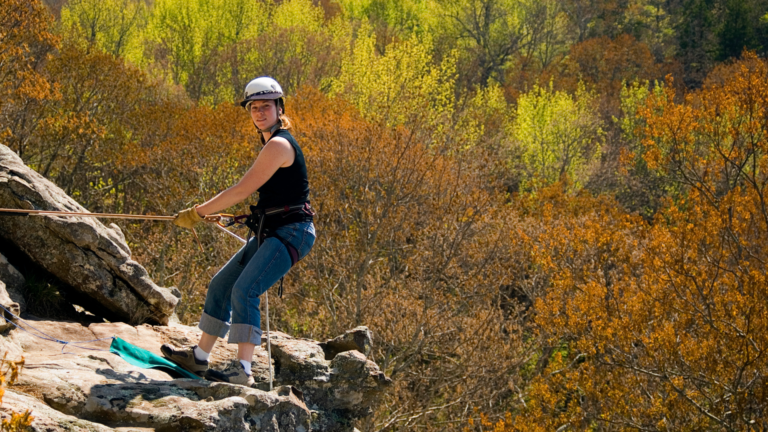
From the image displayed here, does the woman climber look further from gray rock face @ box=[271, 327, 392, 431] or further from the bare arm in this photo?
gray rock face @ box=[271, 327, 392, 431]

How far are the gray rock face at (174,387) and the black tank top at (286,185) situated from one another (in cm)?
140

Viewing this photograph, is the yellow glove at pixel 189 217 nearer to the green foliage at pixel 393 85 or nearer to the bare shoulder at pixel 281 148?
the bare shoulder at pixel 281 148

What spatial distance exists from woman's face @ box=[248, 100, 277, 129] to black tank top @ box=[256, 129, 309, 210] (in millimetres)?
121

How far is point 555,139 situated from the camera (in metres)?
40.5

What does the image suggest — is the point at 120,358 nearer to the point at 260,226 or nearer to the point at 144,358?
the point at 144,358

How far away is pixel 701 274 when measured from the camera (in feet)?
48.9

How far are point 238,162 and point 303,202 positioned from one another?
18.0 m

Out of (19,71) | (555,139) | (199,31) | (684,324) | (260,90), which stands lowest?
(684,324)

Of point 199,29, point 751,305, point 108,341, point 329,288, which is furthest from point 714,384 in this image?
point 199,29

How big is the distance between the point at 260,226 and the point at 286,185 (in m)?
0.37

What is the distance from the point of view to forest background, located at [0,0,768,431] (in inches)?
596

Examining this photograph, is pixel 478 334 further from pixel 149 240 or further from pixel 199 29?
pixel 199 29

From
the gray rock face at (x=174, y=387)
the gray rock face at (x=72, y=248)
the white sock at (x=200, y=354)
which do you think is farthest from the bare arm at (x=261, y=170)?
the gray rock face at (x=72, y=248)

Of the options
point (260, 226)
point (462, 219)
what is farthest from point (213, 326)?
point (462, 219)
